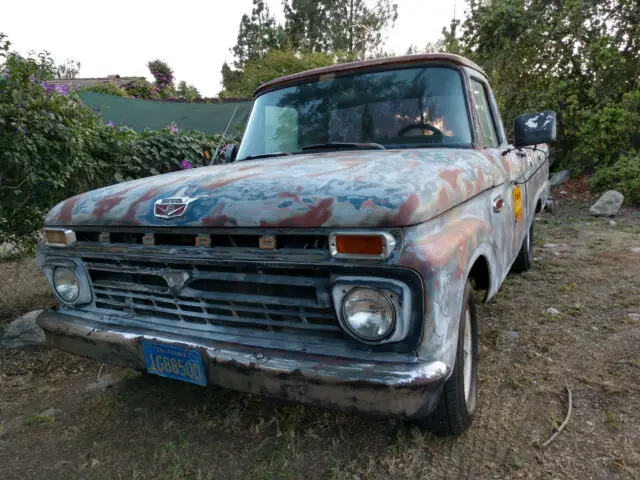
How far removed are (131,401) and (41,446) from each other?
0.49m

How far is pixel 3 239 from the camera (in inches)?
144

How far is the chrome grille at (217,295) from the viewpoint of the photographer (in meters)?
1.74

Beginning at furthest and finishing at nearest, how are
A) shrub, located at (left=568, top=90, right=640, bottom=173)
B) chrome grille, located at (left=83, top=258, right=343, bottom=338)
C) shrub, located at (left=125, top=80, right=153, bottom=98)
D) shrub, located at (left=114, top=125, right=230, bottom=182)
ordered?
shrub, located at (left=125, top=80, right=153, bottom=98) → shrub, located at (left=568, top=90, right=640, bottom=173) → shrub, located at (left=114, top=125, right=230, bottom=182) → chrome grille, located at (left=83, top=258, right=343, bottom=338)

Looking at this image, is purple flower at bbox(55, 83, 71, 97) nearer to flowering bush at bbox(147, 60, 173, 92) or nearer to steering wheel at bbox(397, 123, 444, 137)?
steering wheel at bbox(397, 123, 444, 137)

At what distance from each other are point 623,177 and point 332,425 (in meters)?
7.99

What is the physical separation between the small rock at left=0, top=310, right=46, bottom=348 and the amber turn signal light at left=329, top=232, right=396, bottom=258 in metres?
2.87

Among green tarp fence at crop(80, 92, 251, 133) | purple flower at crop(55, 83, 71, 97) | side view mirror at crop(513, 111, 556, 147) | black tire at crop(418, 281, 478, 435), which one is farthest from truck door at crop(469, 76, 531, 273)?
green tarp fence at crop(80, 92, 251, 133)

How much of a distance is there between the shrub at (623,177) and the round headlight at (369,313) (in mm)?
7876

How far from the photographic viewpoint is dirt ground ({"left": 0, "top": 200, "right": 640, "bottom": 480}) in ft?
6.64

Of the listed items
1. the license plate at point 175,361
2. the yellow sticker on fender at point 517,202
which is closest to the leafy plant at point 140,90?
the yellow sticker on fender at point 517,202

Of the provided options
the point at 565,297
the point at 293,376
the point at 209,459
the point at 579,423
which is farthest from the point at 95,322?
the point at 565,297

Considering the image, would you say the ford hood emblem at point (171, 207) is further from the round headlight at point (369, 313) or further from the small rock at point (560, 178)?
the small rock at point (560, 178)

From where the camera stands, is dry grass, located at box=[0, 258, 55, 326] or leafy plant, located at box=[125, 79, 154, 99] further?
leafy plant, located at box=[125, 79, 154, 99]

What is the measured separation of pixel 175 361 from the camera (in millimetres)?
1940
